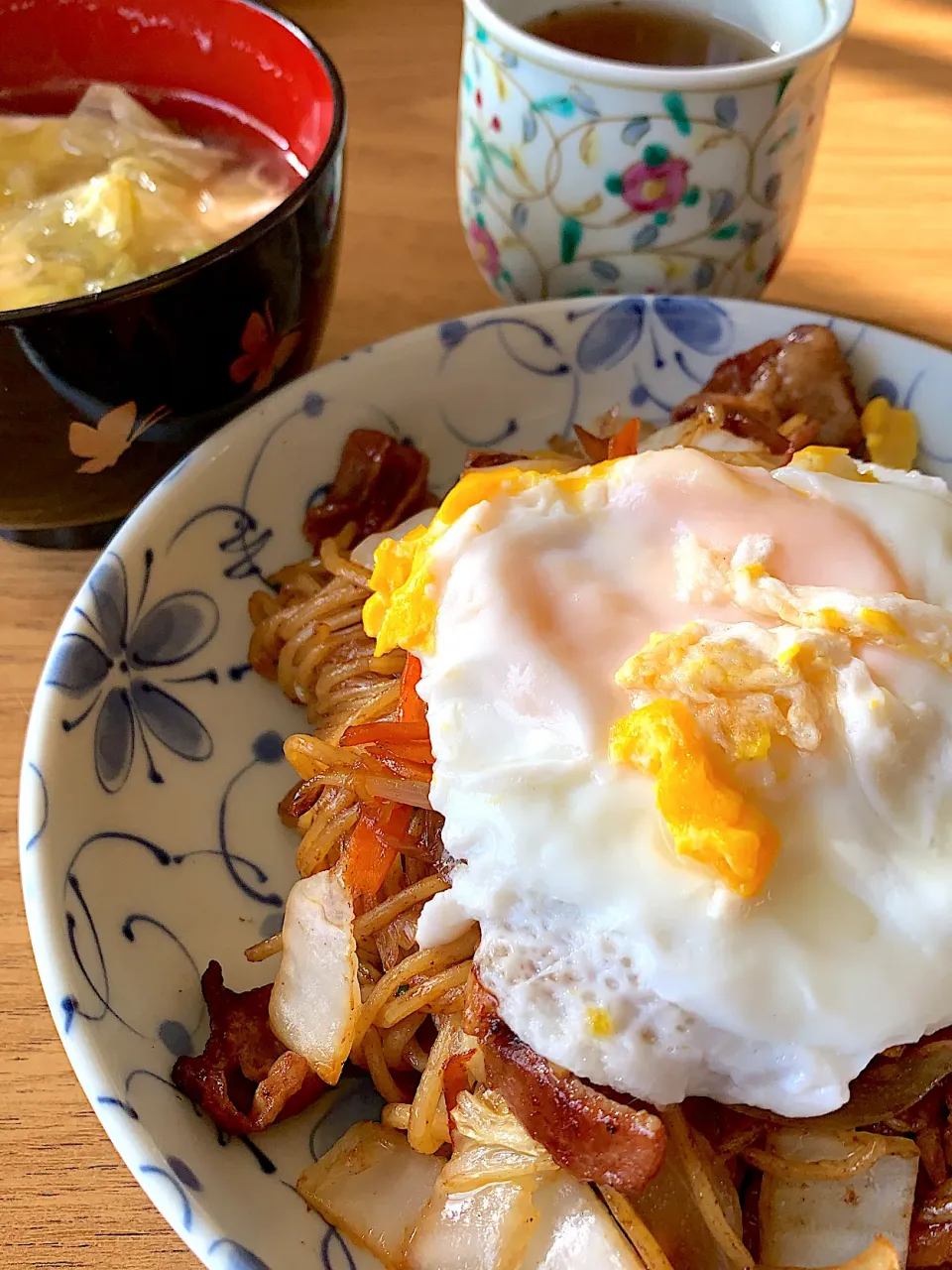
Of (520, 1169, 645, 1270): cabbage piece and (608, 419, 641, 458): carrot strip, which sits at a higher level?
(608, 419, 641, 458): carrot strip

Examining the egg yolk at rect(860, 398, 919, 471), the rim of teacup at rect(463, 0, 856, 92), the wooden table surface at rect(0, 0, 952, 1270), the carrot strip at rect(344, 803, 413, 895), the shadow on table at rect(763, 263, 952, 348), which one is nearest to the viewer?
the wooden table surface at rect(0, 0, 952, 1270)

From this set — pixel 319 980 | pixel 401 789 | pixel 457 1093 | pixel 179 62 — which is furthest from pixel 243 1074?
pixel 179 62

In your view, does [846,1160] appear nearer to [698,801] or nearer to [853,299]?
[698,801]

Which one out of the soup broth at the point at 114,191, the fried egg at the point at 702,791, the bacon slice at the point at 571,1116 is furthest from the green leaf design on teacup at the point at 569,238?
the bacon slice at the point at 571,1116

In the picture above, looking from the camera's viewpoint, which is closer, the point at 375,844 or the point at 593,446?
the point at 375,844

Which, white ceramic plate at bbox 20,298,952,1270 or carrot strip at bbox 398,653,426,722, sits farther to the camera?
carrot strip at bbox 398,653,426,722

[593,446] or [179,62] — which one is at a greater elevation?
[179,62]

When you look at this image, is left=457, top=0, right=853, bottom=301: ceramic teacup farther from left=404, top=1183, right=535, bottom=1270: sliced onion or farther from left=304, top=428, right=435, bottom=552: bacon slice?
left=404, top=1183, right=535, bottom=1270: sliced onion

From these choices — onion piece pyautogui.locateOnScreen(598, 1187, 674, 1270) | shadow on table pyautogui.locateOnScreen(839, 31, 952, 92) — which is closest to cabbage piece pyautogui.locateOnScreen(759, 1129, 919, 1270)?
onion piece pyautogui.locateOnScreen(598, 1187, 674, 1270)

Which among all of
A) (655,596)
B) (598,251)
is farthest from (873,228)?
(655,596)
